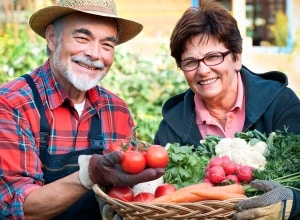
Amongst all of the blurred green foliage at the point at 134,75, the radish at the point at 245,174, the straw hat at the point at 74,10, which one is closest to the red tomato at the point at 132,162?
the radish at the point at 245,174

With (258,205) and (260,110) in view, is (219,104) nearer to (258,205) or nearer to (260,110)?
(260,110)

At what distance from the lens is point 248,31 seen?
12.7 meters

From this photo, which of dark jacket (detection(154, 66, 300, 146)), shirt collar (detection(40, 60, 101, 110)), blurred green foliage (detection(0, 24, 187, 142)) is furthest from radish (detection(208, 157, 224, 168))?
blurred green foliage (detection(0, 24, 187, 142))

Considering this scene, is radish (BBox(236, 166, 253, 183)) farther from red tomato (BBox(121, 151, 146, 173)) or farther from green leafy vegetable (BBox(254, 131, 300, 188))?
→ red tomato (BBox(121, 151, 146, 173))

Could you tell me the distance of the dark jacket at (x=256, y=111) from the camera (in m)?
3.81

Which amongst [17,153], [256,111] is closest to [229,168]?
[256,111]

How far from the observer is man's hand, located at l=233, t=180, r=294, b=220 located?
9.35 ft

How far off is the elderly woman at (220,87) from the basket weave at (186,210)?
3.23ft

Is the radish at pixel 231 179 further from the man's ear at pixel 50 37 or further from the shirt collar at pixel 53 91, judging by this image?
the man's ear at pixel 50 37

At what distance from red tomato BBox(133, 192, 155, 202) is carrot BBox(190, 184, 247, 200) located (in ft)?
0.70

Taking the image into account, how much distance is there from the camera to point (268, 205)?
9.37 ft

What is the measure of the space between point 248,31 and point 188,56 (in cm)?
902

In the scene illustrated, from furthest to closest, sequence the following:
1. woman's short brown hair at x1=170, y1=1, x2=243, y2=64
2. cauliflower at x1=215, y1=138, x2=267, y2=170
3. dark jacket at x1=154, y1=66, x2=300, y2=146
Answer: woman's short brown hair at x1=170, y1=1, x2=243, y2=64
dark jacket at x1=154, y1=66, x2=300, y2=146
cauliflower at x1=215, y1=138, x2=267, y2=170

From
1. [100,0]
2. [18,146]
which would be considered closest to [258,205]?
[18,146]
